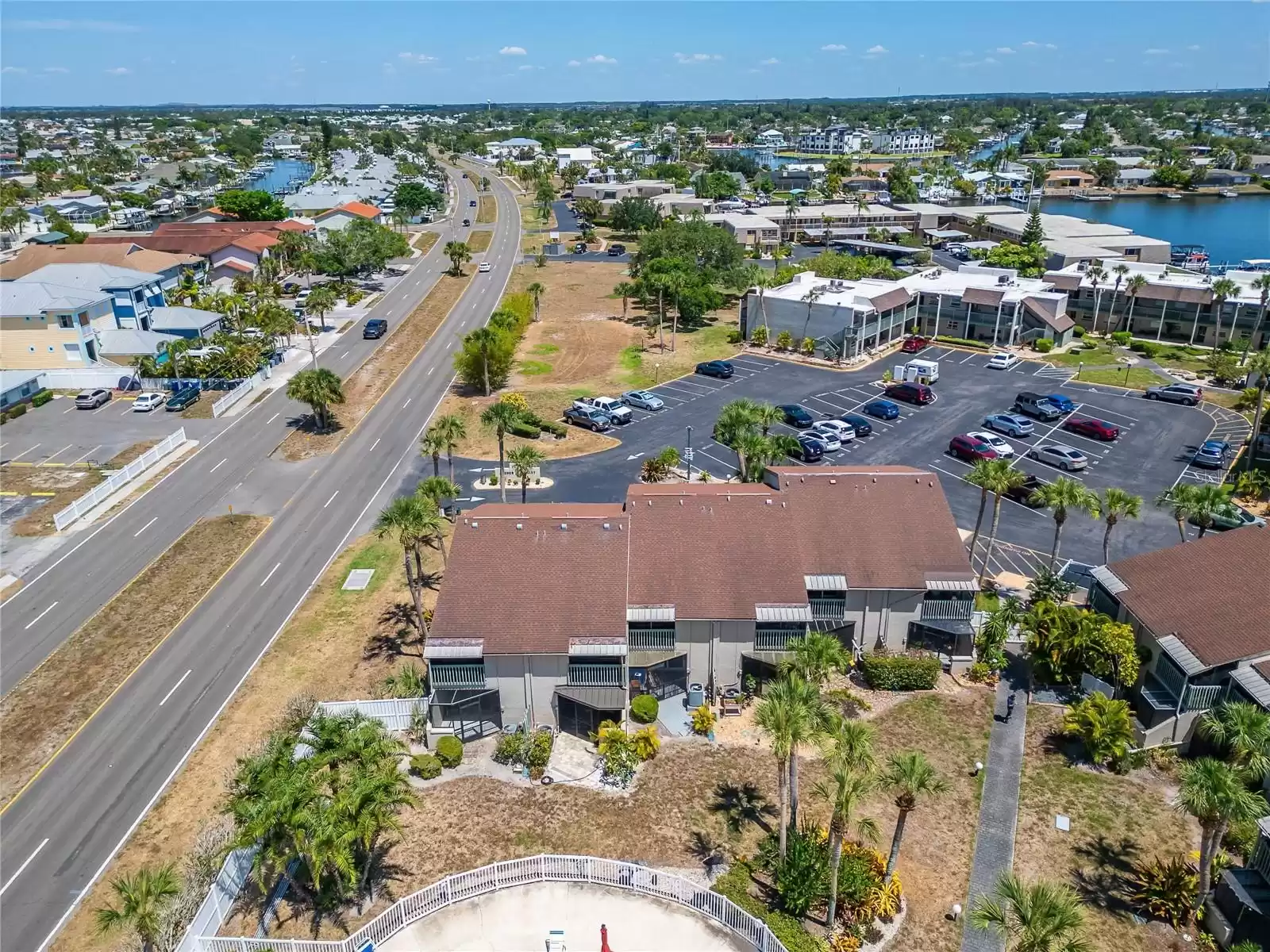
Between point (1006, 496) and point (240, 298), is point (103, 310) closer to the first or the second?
point (240, 298)

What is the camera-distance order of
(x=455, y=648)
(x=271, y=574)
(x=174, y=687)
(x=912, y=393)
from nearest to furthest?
(x=455, y=648), (x=174, y=687), (x=271, y=574), (x=912, y=393)

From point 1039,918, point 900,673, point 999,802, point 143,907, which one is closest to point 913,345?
point 900,673

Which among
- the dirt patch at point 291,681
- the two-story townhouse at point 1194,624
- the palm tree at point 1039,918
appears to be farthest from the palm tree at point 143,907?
the two-story townhouse at point 1194,624

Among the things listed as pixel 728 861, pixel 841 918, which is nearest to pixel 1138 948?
pixel 841 918

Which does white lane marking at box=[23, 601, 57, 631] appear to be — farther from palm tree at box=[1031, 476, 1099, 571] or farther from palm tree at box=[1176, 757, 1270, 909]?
palm tree at box=[1031, 476, 1099, 571]

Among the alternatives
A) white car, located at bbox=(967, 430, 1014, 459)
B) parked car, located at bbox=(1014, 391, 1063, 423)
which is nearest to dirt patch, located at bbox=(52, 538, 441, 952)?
white car, located at bbox=(967, 430, 1014, 459)

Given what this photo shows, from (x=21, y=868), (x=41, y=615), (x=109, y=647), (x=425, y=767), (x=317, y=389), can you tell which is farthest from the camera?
(x=317, y=389)

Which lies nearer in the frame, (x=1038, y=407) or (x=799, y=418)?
(x=799, y=418)

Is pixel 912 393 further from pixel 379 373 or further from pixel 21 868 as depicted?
pixel 21 868

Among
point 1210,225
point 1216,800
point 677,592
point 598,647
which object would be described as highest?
point 1210,225
